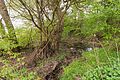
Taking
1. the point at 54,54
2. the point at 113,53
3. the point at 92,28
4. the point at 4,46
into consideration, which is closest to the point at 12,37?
the point at 4,46

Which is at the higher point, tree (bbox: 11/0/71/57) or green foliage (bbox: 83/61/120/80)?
tree (bbox: 11/0/71/57)

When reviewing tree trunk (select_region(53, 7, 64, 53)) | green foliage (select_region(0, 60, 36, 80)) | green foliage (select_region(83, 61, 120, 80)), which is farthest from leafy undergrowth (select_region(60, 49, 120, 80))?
tree trunk (select_region(53, 7, 64, 53))

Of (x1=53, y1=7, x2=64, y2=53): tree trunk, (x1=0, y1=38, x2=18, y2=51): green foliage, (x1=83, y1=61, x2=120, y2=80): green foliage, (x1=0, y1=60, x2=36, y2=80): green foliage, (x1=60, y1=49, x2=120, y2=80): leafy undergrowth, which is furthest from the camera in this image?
(x1=53, y1=7, x2=64, y2=53): tree trunk

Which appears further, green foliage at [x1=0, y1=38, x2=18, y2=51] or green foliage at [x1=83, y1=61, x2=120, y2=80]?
green foliage at [x1=0, y1=38, x2=18, y2=51]

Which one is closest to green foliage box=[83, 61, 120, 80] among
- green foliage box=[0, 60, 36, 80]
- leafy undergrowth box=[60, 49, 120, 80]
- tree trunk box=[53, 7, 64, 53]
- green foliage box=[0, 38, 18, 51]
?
leafy undergrowth box=[60, 49, 120, 80]

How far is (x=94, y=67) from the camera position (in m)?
5.24

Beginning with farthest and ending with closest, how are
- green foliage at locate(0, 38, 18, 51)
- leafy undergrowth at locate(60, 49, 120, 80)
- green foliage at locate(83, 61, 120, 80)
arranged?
green foliage at locate(0, 38, 18, 51) → leafy undergrowth at locate(60, 49, 120, 80) → green foliage at locate(83, 61, 120, 80)

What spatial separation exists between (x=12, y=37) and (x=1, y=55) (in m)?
0.86

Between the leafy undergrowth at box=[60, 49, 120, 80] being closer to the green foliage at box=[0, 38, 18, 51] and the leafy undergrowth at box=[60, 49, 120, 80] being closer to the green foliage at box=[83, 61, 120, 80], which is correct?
the green foliage at box=[83, 61, 120, 80]

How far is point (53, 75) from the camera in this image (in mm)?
6664

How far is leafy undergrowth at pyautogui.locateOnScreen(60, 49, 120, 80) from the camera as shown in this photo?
4746 millimetres

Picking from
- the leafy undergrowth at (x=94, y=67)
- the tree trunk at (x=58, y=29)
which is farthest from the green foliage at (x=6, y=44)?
the leafy undergrowth at (x=94, y=67)

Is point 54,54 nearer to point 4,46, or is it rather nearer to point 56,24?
point 56,24

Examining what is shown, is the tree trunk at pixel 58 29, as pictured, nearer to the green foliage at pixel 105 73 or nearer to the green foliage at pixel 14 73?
the green foliage at pixel 14 73
